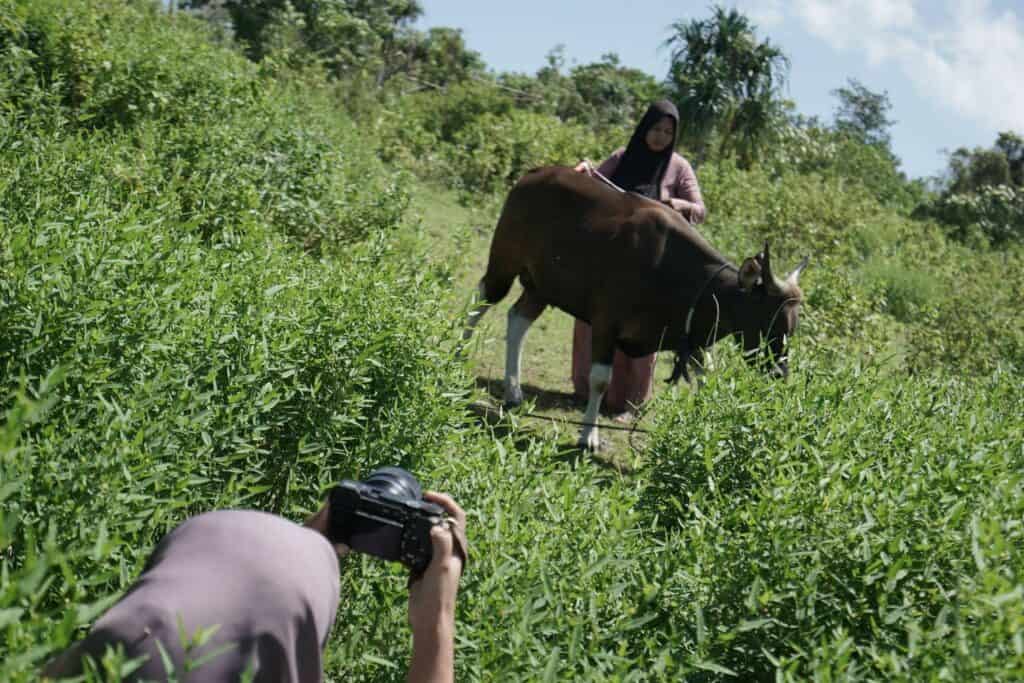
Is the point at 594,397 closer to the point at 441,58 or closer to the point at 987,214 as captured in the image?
the point at 987,214

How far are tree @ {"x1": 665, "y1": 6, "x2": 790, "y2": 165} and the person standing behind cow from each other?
18.3 meters

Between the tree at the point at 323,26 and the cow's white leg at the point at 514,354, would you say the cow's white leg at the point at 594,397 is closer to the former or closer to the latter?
the cow's white leg at the point at 514,354

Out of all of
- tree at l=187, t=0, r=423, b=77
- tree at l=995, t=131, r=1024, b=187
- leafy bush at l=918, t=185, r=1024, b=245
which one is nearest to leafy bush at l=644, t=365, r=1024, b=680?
tree at l=187, t=0, r=423, b=77

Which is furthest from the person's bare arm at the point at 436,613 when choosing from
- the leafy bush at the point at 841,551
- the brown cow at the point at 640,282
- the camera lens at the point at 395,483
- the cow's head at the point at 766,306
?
the cow's head at the point at 766,306

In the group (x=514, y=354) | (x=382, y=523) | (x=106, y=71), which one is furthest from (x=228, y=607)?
(x=106, y=71)

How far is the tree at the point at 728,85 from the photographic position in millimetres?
25422

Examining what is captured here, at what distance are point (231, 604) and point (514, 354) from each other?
5644 millimetres

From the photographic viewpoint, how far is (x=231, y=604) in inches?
81.0

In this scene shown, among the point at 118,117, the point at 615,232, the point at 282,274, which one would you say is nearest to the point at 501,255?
the point at 615,232

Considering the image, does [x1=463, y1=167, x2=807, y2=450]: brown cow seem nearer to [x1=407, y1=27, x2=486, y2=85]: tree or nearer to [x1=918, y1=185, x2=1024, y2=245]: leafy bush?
[x1=918, y1=185, x2=1024, y2=245]: leafy bush

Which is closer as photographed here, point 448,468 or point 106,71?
point 448,468

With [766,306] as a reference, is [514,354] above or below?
below

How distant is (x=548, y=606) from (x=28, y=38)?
24.9 ft

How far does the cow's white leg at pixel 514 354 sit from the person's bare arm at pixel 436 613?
498cm
